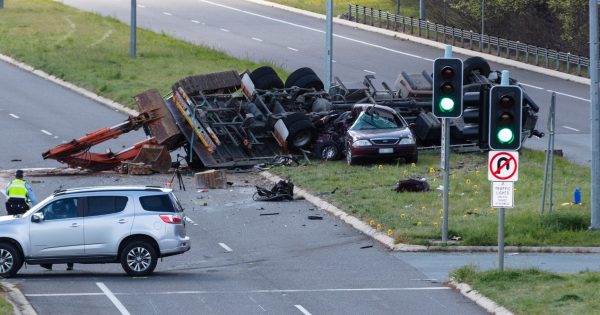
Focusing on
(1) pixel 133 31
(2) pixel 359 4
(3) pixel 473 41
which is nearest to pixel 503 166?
(1) pixel 133 31

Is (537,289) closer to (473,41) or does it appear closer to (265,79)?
(265,79)

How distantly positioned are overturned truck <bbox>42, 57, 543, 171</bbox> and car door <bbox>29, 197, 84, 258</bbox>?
1233 centimetres

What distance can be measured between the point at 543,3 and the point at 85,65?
24.1 meters

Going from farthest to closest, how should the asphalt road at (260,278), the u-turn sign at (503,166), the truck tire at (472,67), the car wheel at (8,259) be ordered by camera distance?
the truck tire at (472,67)
the car wheel at (8,259)
the u-turn sign at (503,166)
the asphalt road at (260,278)

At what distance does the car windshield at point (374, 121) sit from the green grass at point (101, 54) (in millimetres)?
13671

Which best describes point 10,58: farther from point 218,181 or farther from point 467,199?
point 467,199

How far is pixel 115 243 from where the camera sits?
22.0 meters

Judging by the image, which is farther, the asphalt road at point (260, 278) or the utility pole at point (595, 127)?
the utility pole at point (595, 127)

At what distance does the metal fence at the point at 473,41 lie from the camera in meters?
57.3

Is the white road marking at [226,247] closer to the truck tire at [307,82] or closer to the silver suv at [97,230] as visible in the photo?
the silver suv at [97,230]

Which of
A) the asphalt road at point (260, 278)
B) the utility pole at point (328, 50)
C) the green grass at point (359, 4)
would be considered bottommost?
the asphalt road at point (260, 278)

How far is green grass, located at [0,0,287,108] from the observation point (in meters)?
51.3

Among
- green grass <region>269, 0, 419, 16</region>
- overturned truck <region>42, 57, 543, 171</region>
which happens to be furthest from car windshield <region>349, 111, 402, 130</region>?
green grass <region>269, 0, 419, 16</region>

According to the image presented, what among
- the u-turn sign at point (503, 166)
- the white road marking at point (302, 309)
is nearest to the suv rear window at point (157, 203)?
the white road marking at point (302, 309)
